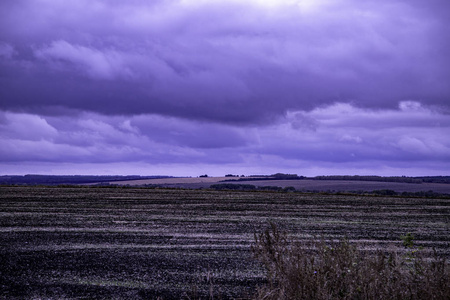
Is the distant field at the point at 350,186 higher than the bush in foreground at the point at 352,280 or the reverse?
the reverse

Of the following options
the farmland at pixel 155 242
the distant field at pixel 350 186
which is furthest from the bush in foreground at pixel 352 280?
the distant field at pixel 350 186

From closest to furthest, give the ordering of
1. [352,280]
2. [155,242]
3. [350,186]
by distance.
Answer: [352,280], [155,242], [350,186]

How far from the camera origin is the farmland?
29.0 ft

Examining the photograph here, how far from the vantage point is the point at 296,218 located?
20.4m

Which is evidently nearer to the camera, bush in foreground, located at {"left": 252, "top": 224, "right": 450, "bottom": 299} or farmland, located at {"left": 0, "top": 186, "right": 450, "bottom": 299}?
bush in foreground, located at {"left": 252, "top": 224, "right": 450, "bottom": 299}

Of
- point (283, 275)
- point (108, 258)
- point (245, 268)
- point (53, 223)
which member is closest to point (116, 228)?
point (53, 223)

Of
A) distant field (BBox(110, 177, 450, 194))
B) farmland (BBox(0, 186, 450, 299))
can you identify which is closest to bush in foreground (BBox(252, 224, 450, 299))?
farmland (BBox(0, 186, 450, 299))

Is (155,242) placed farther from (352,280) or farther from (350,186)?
(350,186)

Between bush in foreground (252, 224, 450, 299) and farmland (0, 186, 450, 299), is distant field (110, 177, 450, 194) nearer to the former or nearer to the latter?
farmland (0, 186, 450, 299)

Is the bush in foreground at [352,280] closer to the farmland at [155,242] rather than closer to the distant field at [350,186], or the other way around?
the farmland at [155,242]

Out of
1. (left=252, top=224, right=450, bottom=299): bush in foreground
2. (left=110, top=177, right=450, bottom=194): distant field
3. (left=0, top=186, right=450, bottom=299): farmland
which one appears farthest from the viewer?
(left=110, top=177, right=450, bottom=194): distant field

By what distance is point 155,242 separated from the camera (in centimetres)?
1356

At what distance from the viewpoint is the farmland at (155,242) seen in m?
8.85

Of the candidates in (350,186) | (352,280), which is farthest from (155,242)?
(350,186)
